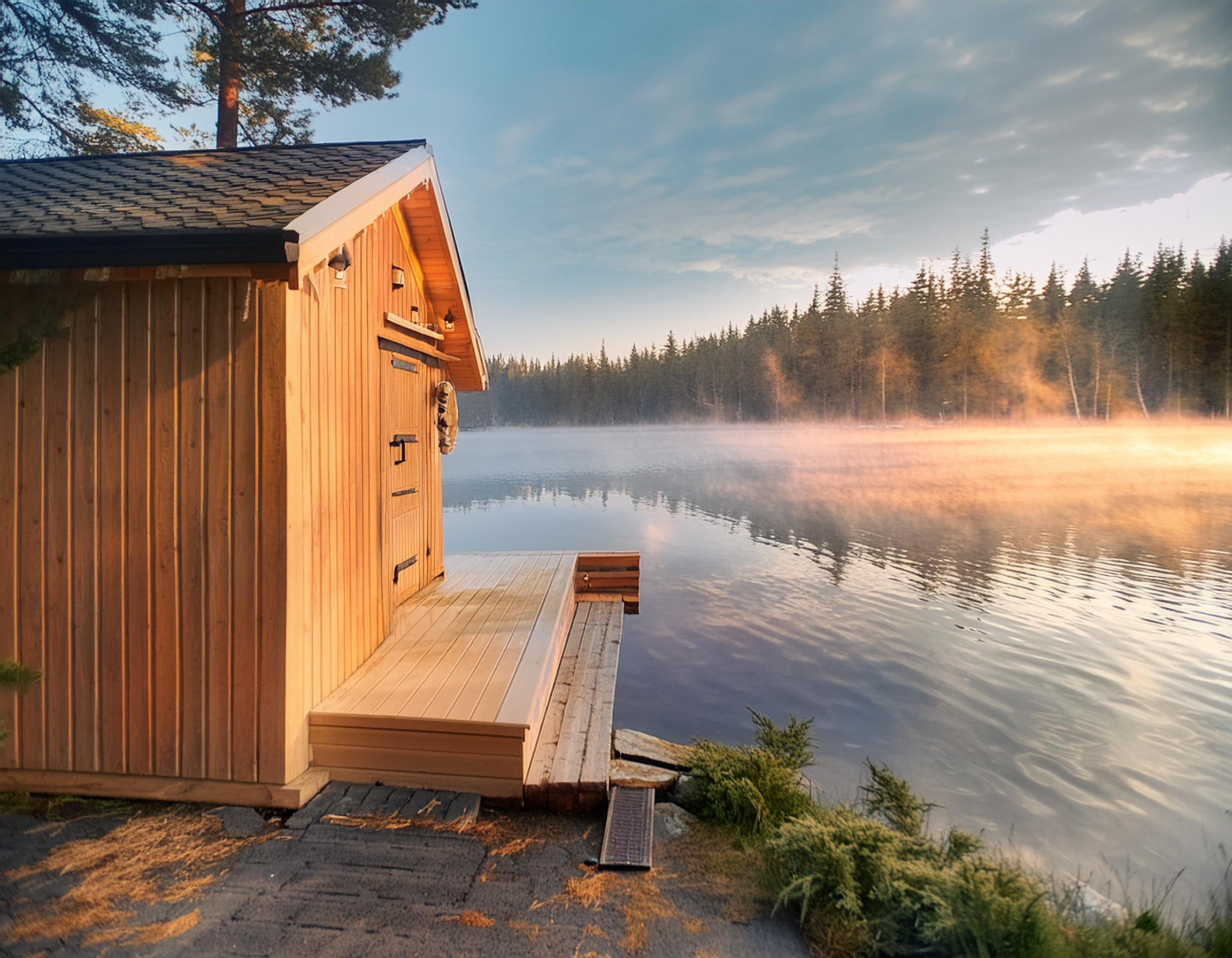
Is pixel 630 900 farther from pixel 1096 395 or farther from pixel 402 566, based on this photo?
pixel 1096 395

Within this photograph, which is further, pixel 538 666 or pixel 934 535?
pixel 934 535

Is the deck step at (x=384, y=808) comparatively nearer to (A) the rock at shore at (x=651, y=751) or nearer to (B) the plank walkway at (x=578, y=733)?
(B) the plank walkway at (x=578, y=733)

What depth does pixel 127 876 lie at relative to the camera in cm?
269

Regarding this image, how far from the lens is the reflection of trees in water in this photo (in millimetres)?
13266

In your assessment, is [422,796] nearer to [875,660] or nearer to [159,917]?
[159,917]

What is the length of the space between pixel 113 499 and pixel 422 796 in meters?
2.15

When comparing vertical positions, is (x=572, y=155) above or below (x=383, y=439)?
above

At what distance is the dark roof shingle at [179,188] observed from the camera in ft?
10.5

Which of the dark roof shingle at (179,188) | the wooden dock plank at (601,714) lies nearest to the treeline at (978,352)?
the wooden dock plank at (601,714)

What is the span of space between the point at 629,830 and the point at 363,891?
117 cm

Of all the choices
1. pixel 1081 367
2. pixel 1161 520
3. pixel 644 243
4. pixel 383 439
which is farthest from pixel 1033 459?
pixel 383 439

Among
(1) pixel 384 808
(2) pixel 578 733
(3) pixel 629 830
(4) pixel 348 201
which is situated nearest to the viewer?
(3) pixel 629 830

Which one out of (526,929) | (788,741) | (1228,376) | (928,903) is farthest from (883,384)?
(526,929)

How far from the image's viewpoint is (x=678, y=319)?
213ft
